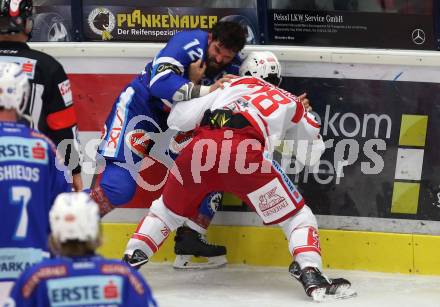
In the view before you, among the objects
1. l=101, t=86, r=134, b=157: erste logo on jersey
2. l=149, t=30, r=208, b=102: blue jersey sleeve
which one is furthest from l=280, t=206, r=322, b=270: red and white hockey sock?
l=101, t=86, r=134, b=157: erste logo on jersey

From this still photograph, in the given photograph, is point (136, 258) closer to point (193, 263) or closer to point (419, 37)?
point (193, 263)

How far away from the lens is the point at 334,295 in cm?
566

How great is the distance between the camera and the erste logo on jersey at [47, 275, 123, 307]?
3.27 meters

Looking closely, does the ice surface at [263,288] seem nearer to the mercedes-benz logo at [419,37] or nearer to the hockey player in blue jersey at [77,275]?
the mercedes-benz logo at [419,37]

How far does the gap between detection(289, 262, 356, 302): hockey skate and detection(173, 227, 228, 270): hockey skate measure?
2.41ft

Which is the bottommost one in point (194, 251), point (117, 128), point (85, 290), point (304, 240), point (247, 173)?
point (194, 251)

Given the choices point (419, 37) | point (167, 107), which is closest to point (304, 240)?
point (167, 107)

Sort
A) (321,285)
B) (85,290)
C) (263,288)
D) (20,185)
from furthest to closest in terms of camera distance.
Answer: (263,288), (321,285), (20,185), (85,290)

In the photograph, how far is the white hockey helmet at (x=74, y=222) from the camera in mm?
3309

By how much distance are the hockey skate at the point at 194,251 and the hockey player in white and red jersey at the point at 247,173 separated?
42 centimetres

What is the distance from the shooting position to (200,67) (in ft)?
19.8

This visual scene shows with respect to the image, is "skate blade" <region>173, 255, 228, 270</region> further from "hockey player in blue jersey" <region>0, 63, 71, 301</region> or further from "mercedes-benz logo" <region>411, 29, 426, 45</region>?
"hockey player in blue jersey" <region>0, 63, 71, 301</region>

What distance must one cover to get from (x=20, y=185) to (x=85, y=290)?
71 cm

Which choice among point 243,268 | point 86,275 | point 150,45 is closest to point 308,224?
point 243,268
